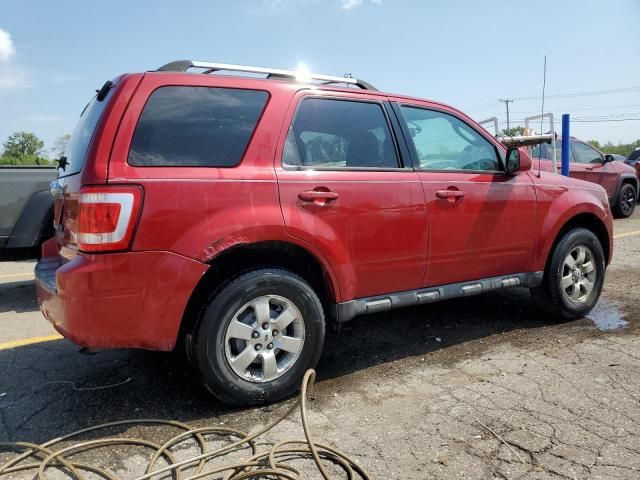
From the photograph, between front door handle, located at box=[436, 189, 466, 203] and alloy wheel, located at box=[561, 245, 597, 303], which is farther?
alloy wheel, located at box=[561, 245, 597, 303]

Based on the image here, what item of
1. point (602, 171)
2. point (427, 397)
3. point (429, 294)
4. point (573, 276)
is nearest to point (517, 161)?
point (573, 276)

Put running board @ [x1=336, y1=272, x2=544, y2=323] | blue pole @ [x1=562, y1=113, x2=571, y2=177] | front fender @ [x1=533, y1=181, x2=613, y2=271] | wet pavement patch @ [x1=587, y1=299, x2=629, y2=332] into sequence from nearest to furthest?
running board @ [x1=336, y1=272, x2=544, y2=323] → front fender @ [x1=533, y1=181, x2=613, y2=271] → wet pavement patch @ [x1=587, y1=299, x2=629, y2=332] → blue pole @ [x1=562, y1=113, x2=571, y2=177]

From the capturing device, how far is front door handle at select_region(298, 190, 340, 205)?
299 cm

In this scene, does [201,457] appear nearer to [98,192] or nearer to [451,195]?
[98,192]

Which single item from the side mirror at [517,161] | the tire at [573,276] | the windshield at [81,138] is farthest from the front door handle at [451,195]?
the windshield at [81,138]

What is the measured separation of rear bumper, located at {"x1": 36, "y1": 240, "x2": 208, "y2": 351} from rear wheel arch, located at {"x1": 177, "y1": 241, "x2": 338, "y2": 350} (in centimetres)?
16

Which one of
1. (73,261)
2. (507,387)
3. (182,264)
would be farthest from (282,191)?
(507,387)

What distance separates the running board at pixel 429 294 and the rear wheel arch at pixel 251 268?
4.5 inches

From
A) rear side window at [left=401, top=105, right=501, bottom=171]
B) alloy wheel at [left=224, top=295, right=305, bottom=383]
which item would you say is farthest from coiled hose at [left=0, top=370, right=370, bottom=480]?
rear side window at [left=401, top=105, right=501, bottom=171]

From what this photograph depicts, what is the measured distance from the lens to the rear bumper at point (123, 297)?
8.20ft

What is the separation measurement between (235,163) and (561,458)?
85.7 inches

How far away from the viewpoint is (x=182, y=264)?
8.63 ft

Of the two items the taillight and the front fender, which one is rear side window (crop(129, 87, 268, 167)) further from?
the front fender

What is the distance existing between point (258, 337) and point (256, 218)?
67 cm
